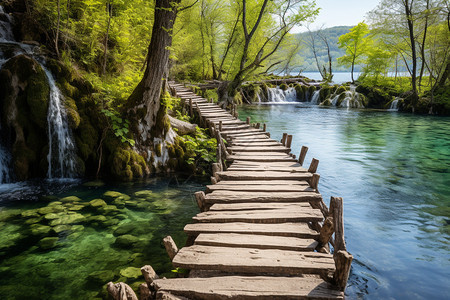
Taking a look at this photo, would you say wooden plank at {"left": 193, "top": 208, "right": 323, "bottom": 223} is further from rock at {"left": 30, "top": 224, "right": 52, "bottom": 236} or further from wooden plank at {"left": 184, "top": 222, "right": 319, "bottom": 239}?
rock at {"left": 30, "top": 224, "right": 52, "bottom": 236}

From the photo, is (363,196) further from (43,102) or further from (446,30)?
(446,30)

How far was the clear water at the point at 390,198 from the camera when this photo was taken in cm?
550

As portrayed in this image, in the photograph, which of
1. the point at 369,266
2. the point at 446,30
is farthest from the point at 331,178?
the point at 446,30

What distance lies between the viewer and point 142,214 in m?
7.28

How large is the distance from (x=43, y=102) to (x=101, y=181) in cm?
305

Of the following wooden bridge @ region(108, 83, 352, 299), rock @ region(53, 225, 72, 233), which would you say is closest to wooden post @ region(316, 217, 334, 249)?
wooden bridge @ region(108, 83, 352, 299)

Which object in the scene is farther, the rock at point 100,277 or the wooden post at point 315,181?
the wooden post at point 315,181

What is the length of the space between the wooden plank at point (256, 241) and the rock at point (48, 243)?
3.43 m

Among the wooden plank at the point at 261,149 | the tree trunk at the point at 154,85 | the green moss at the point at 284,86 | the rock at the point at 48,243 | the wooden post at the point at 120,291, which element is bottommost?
the rock at the point at 48,243

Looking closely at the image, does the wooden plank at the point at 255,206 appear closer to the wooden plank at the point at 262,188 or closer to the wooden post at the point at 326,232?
the wooden plank at the point at 262,188

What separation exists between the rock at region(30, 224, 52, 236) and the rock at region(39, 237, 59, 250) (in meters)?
0.30

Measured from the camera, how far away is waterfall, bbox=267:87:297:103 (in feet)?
125

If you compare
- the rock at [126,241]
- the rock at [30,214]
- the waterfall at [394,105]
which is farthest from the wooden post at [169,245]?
the waterfall at [394,105]

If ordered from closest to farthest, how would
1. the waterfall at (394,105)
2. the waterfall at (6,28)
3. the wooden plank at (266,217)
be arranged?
the wooden plank at (266,217) → the waterfall at (6,28) → the waterfall at (394,105)
